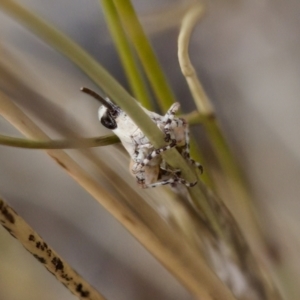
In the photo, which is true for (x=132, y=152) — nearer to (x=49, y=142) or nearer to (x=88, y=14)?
(x=49, y=142)

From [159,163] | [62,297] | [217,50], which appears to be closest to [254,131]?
[217,50]

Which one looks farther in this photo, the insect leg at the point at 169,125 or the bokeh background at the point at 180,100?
the bokeh background at the point at 180,100

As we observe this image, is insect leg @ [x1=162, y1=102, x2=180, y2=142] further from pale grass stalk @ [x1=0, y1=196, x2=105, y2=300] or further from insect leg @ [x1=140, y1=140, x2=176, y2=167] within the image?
pale grass stalk @ [x1=0, y1=196, x2=105, y2=300]

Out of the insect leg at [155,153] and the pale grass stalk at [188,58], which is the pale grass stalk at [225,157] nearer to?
the pale grass stalk at [188,58]

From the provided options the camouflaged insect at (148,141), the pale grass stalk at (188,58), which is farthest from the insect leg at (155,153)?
the pale grass stalk at (188,58)

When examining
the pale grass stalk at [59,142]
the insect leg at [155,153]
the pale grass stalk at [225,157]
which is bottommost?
the pale grass stalk at [59,142]

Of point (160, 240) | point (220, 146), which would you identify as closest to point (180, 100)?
point (220, 146)

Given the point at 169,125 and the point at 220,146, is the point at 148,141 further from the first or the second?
the point at 220,146
